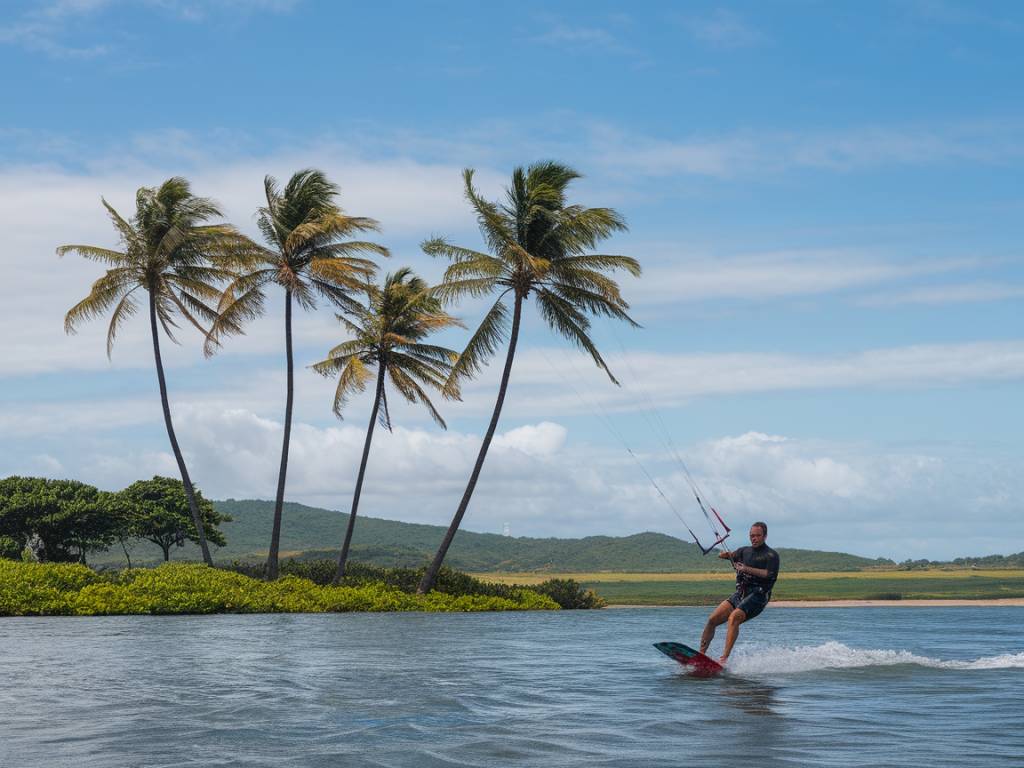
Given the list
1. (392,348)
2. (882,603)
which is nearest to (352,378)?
(392,348)

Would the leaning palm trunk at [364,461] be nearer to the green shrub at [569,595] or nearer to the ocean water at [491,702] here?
the green shrub at [569,595]

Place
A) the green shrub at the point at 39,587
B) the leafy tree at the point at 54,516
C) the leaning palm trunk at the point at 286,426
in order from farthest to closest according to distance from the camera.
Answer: the leafy tree at the point at 54,516, the leaning palm trunk at the point at 286,426, the green shrub at the point at 39,587

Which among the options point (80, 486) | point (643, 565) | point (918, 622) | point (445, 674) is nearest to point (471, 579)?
point (918, 622)

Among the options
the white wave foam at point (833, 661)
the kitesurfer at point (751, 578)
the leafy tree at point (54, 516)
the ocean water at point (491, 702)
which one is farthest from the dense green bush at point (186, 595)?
the kitesurfer at point (751, 578)

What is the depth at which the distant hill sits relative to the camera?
4919 inches

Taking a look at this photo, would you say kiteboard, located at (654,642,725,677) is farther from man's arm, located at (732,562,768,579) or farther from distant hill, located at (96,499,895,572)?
distant hill, located at (96,499,895,572)

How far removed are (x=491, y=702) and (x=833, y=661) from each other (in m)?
7.76

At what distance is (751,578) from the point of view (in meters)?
17.2

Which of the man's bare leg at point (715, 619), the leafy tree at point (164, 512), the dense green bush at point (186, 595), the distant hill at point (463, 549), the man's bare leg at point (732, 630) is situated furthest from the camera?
the distant hill at point (463, 549)

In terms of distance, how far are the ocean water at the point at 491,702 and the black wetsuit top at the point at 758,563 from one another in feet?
4.46

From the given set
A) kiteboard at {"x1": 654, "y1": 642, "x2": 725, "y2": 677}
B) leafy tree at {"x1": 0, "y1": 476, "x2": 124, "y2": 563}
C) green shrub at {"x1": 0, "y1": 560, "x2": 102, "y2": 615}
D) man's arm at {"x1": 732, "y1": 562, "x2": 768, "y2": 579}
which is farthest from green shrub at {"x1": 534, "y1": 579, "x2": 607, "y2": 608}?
man's arm at {"x1": 732, "y1": 562, "x2": 768, "y2": 579}

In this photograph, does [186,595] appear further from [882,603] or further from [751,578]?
[882,603]

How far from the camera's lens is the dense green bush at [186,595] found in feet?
116

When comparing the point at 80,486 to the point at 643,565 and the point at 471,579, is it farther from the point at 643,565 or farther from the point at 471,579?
the point at 643,565
